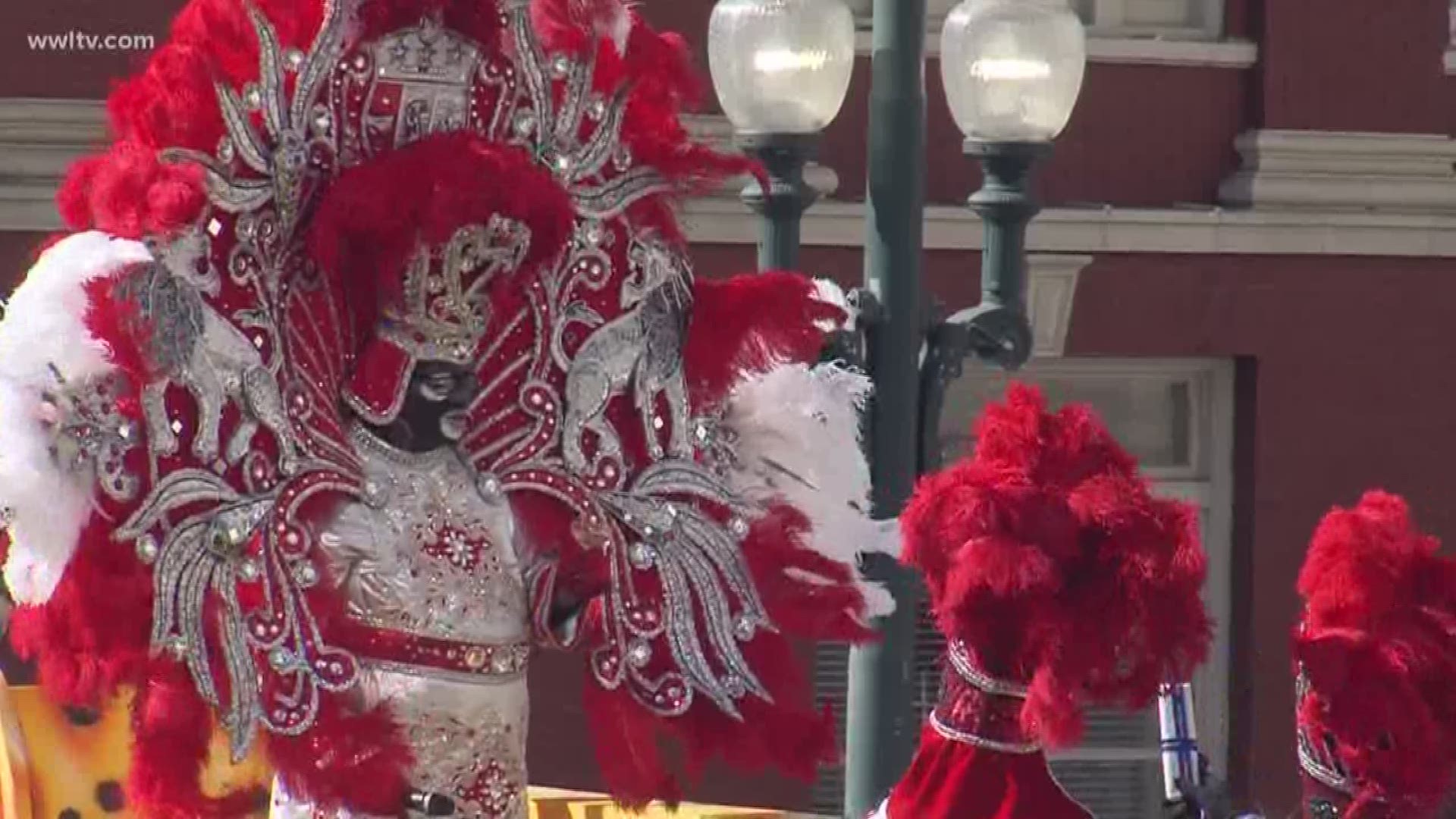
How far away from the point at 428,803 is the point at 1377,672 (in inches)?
60.5

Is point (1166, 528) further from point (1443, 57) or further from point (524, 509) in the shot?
point (1443, 57)

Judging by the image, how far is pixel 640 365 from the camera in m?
4.71

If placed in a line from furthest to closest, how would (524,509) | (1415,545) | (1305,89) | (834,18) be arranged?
1. (1305,89)
2. (834,18)
3. (1415,545)
4. (524,509)

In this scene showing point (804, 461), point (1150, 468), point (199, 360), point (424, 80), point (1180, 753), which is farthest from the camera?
point (1150, 468)

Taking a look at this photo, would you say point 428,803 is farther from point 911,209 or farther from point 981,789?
point 911,209

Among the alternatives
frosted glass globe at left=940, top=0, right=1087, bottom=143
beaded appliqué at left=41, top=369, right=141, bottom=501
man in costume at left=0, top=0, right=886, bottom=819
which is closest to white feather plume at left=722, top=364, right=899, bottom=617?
man in costume at left=0, top=0, right=886, bottom=819

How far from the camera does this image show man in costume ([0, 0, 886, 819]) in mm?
4238

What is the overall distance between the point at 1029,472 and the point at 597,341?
0.66 meters

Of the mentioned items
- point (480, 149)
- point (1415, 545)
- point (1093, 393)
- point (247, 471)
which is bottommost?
point (1093, 393)

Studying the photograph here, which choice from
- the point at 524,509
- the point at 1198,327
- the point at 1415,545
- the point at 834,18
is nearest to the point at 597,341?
the point at 524,509

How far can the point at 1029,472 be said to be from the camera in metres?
4.75

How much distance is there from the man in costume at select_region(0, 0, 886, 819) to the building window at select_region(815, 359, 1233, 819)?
612 centimetres

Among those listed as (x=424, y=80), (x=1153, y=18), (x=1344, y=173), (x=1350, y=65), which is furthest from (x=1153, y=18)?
(x=424, y=80)

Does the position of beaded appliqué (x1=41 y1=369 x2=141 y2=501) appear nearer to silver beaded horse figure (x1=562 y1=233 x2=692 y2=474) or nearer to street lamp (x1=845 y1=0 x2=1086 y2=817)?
silver beaded horse figure (x1=562 y1=233 x2=692 y2=474)
